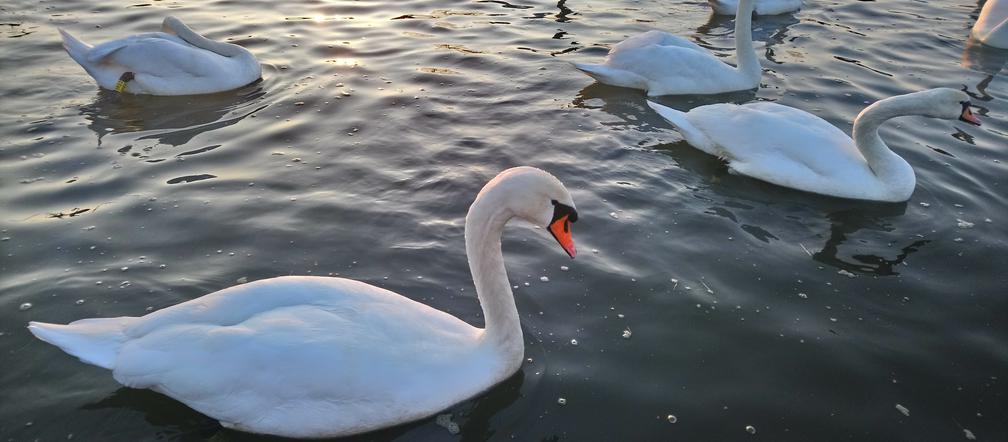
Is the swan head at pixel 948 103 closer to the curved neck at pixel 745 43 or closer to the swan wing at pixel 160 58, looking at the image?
the curved neck at pixel 745 43

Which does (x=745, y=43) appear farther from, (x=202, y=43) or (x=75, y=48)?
(x=75, y=48)

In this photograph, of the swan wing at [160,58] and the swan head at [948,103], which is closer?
the swan head at [948,103]

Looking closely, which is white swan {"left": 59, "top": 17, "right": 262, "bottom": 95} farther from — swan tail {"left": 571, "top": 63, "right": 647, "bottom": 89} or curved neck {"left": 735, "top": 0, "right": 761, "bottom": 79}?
curved neck {"left": 735, "top": 0, "right": 761, "bottom": 79}

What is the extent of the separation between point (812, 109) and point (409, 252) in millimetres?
6213

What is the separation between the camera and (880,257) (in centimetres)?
670

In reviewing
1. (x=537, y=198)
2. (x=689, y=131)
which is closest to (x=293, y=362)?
(x=537, y=198)

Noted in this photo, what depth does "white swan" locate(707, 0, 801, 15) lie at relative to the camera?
14211 mm

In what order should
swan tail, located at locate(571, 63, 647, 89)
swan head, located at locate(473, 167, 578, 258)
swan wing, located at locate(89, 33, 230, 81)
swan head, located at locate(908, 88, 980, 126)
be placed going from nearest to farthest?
swan head, located at locate(473, 167, 578, 258) → swan head, located at locate(908, 88, 980, 126) → swan wing, located at locate(89, 33, 230, 81) → swan tail, located at locate(571, 63, 647, 89)

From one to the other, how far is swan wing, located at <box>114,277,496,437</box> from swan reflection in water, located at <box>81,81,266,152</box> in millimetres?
4843

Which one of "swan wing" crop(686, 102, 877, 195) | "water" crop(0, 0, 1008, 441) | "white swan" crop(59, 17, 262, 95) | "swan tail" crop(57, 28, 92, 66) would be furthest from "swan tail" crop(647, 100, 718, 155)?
"swan tail" crop(57, 28, 92, 66)

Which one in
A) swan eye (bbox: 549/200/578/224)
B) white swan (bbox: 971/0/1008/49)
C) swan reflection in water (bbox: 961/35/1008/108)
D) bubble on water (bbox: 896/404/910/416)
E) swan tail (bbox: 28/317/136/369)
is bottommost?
swan reflection in water (bbox: 961/35/1008/108)

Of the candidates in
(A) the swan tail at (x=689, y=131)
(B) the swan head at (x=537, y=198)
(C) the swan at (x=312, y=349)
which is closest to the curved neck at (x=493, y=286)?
(C) the swan at (x=312, y=349)

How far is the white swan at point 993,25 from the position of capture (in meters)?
13.0

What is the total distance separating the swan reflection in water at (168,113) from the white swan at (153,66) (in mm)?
115
